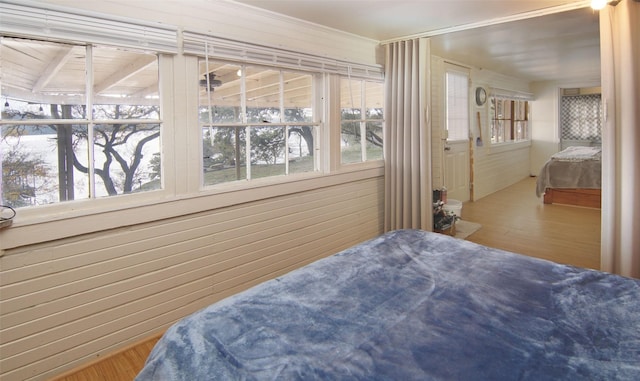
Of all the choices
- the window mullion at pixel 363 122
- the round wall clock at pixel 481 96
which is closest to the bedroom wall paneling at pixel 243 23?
the window mullion at pixel 363 122

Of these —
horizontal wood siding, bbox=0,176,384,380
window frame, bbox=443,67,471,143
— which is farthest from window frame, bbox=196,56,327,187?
window frame, bbox=443,67,471,143

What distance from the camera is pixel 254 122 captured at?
282 centimetres

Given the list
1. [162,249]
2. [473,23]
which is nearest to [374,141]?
[473,23]

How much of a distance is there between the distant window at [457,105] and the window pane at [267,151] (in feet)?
11.0

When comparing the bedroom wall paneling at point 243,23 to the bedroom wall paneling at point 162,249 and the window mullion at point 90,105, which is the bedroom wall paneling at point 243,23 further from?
the window mullion at point 90,105

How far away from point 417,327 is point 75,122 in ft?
6.46

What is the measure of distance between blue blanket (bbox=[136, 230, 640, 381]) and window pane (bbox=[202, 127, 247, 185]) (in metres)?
1.23

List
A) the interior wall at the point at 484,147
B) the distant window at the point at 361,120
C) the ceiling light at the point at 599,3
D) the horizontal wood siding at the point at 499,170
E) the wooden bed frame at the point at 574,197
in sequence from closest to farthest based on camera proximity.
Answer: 1. the ceiling light at the point at 599,3
2. the distant window at the point at 361,120
3. the interior wall at the point at 484,147
4. the wooden bed frame at the point at 574,197
5. the horizontal wood siding at the point at 499,170

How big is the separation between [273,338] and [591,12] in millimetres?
3834

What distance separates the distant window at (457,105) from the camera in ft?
18.2

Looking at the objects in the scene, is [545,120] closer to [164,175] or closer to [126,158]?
[164,175]

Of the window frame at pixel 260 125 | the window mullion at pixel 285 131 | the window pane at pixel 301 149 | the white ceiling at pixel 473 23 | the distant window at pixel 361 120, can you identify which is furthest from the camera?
the distant window at pixel 361 120

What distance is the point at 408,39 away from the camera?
3.62 m

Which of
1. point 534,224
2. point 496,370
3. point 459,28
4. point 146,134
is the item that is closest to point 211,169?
point 146,134
